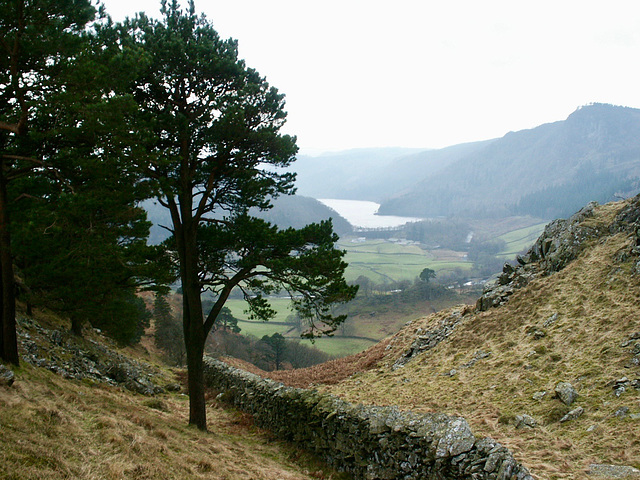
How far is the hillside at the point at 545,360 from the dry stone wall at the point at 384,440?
58.9 inches

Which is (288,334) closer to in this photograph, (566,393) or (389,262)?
(566,393)

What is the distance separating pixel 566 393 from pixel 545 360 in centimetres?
275

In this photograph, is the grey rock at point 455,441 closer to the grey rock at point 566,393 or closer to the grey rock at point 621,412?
the grey rock at point 621,412

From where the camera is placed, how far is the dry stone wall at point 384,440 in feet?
20.2

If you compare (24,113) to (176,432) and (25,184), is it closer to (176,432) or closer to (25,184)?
(25,184)

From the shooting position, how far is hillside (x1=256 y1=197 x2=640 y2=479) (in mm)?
8062

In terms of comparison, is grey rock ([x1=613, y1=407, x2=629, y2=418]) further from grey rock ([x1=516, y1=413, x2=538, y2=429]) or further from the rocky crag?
the rocky crag

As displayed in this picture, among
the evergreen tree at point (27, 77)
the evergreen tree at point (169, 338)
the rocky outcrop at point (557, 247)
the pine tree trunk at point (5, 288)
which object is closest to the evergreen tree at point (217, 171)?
the evergreen tree at point (27, 77)

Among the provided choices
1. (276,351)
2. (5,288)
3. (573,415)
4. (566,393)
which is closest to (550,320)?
(566,393)

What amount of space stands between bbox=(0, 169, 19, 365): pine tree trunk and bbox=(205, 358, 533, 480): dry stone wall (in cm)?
687

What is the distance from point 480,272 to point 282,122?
13020 centimetres

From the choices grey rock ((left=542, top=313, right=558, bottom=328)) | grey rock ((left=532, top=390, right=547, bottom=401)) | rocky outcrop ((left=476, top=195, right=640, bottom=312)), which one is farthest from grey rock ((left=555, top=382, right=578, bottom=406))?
rocky outcrop ((left=476, top=195, right=640, bottom=312))

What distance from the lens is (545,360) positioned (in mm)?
12102

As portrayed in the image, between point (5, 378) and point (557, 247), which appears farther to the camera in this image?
point (557, 247)
